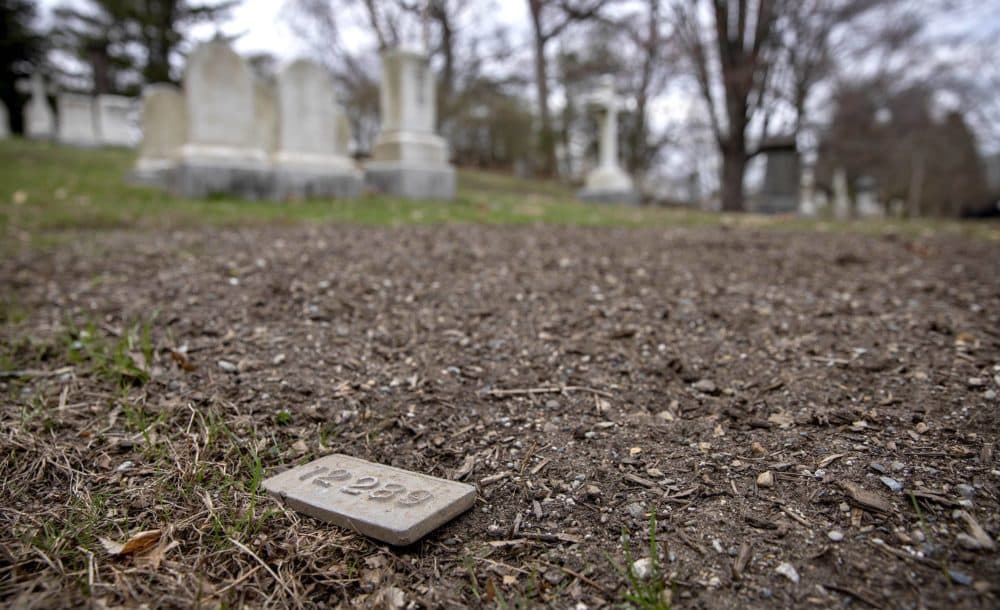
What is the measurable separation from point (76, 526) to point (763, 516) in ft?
6.49

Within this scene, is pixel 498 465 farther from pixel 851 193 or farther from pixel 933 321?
pixel 851 193

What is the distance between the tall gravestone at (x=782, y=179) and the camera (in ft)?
49.7

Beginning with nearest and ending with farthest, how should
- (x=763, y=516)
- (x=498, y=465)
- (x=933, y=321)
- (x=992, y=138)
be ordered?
(x=763, y=516)
(x=498, y=465)
(x=933, y=321)
(x=992, y=138)

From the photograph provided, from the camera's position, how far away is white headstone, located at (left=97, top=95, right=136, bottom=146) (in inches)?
805

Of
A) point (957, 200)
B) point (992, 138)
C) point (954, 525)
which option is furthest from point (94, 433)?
point (957, 200)

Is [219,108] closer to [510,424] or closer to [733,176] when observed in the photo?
[510,424]

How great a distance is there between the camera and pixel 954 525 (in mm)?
1595

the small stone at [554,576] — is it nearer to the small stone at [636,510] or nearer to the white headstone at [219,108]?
the small stone at [636,510]

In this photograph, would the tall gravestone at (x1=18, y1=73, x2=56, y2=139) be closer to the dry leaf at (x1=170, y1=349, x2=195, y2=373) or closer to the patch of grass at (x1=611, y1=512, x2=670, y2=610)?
the dry leaf at (x1=170, y1=349, x2=195, y2=373)

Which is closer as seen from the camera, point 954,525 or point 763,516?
point 954,525

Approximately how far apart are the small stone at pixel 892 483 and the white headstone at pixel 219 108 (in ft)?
27.5

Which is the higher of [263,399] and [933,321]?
[933,321]

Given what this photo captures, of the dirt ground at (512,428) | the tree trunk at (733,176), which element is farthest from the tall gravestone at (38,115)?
the tree trunk at (733,176)

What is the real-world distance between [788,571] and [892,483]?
52 cm
